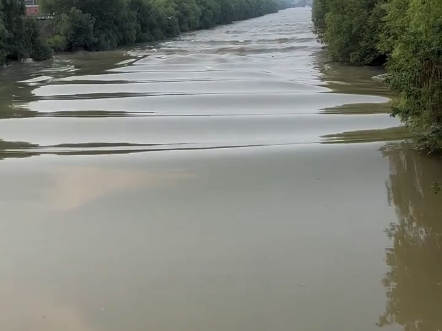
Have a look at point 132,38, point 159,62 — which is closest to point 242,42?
point 132,38

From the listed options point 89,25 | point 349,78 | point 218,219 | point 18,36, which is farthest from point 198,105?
point 89,25

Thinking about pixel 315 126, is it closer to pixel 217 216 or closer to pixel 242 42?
pixel 217 216

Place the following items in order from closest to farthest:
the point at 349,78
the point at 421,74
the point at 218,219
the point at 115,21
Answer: the point at 218,219 → the point at 421,74 → the point at 349,78 → the point at 115,21

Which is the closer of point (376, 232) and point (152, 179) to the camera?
point (376, 232)

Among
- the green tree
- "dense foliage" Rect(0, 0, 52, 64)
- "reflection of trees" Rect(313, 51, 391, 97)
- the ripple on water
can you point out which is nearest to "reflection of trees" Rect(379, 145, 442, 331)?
the green tree

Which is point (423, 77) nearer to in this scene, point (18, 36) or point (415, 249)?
point (415, 249)

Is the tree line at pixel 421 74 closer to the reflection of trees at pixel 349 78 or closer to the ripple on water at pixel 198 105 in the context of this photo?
the ripple on water at pixel 198 105
